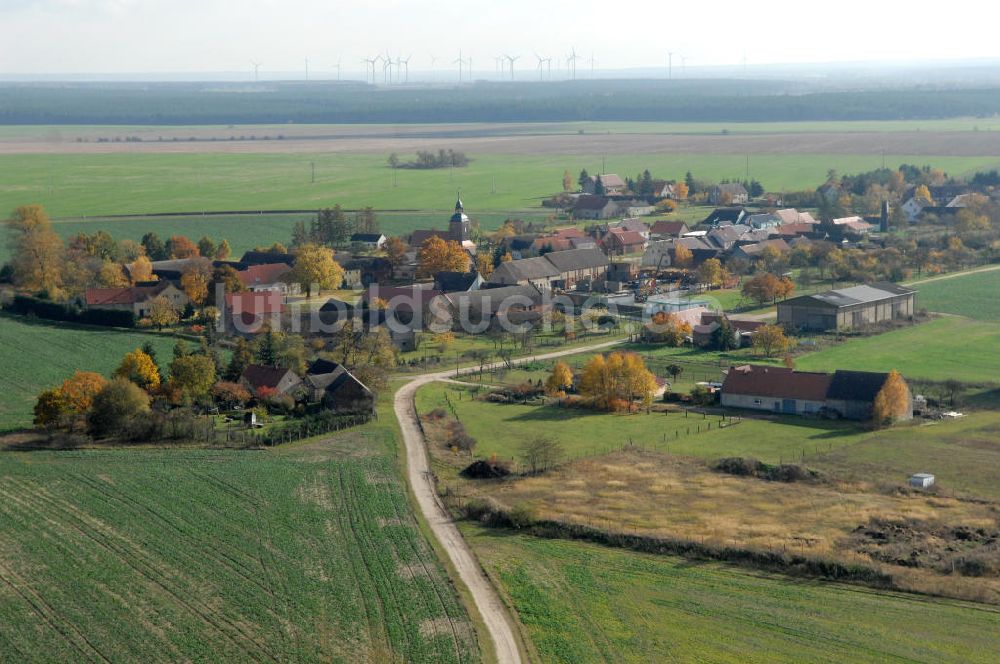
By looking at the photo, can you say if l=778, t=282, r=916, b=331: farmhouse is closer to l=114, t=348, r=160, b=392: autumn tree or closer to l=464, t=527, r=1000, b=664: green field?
l=114, t=348, r=160, b=392: autumn tree

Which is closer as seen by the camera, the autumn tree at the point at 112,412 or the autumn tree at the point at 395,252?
the autumn tree at the point at 112,412

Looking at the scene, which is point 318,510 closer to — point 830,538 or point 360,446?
point 360,446

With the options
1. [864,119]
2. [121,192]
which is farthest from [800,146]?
[121,192]

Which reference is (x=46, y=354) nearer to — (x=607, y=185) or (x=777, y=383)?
(x=777, y=383)

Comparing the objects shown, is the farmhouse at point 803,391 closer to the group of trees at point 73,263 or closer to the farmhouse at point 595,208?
the group of trees at point 73,263

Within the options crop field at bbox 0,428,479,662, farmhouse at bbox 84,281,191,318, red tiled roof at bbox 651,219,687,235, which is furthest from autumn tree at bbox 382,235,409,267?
crop field at bbox 0,428,479,662

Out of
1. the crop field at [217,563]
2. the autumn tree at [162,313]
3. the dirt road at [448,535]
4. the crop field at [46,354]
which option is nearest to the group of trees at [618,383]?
the dirt road at [448,535]
